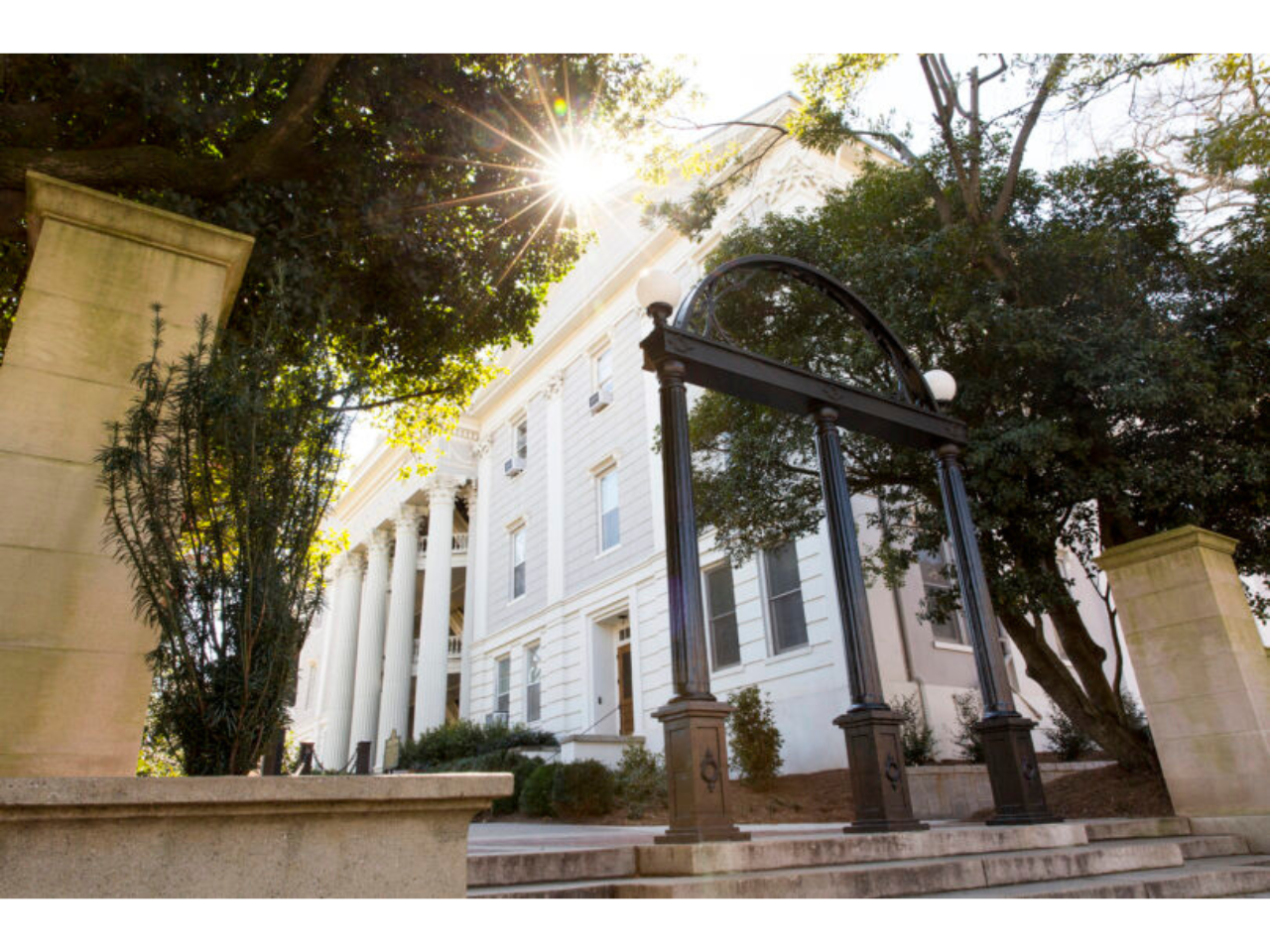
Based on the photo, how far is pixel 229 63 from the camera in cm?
600

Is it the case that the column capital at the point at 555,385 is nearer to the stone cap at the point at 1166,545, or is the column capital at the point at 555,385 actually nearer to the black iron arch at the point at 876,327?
the black iron arch at the point at 876,327

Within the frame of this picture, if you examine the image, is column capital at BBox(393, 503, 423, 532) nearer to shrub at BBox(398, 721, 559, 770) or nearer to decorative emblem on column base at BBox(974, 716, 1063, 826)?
shrub at BBox(398, 721, 559, 770)

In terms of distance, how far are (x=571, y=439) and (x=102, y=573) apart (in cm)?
1715

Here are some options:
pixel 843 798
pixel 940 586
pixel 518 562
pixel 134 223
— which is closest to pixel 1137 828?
pixel 843 798

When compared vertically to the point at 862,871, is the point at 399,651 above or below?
above

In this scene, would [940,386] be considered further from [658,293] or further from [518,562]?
[518,562]

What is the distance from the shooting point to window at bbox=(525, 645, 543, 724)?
65.3 feet

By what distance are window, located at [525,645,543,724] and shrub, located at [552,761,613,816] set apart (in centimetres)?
895

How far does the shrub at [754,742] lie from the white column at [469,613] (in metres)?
12.8

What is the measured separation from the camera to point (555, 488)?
69.0 ft

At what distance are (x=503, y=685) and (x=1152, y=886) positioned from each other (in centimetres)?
1957

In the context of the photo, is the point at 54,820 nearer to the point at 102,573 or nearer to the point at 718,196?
the point at 102,573

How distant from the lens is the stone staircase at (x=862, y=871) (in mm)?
3312
